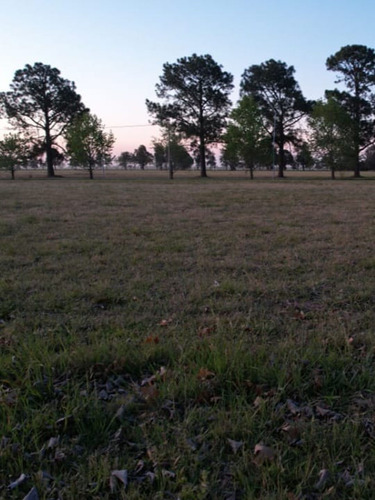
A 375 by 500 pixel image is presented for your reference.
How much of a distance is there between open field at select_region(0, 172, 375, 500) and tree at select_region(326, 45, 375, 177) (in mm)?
41398

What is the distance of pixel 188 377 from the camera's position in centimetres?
286

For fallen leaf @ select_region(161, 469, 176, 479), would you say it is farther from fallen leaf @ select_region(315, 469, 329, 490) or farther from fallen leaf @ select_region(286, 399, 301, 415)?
fallen leaf @ select_region(286, 399, 301, 415)

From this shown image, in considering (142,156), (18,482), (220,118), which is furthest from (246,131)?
(142,156)

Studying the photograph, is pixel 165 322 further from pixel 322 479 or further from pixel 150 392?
pixel 322 479

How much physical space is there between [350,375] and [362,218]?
342 inches

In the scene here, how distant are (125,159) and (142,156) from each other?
9306mm

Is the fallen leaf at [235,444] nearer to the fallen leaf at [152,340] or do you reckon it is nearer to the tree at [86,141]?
the fallen leaf at [152,340]

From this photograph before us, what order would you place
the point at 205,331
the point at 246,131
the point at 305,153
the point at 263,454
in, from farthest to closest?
1. the point at 305,153
2. the point at 246,131
3. the point at 205,331
4. the point at 263,454

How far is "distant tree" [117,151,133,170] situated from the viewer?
12841 cm

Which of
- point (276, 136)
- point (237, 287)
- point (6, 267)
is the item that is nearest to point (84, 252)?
point (6, 267)

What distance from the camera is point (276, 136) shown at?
47.0m

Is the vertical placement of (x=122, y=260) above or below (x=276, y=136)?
below

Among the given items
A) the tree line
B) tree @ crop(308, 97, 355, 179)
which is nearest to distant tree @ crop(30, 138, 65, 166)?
the tree line

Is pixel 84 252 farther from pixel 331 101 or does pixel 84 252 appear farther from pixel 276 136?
pixel 276 136
